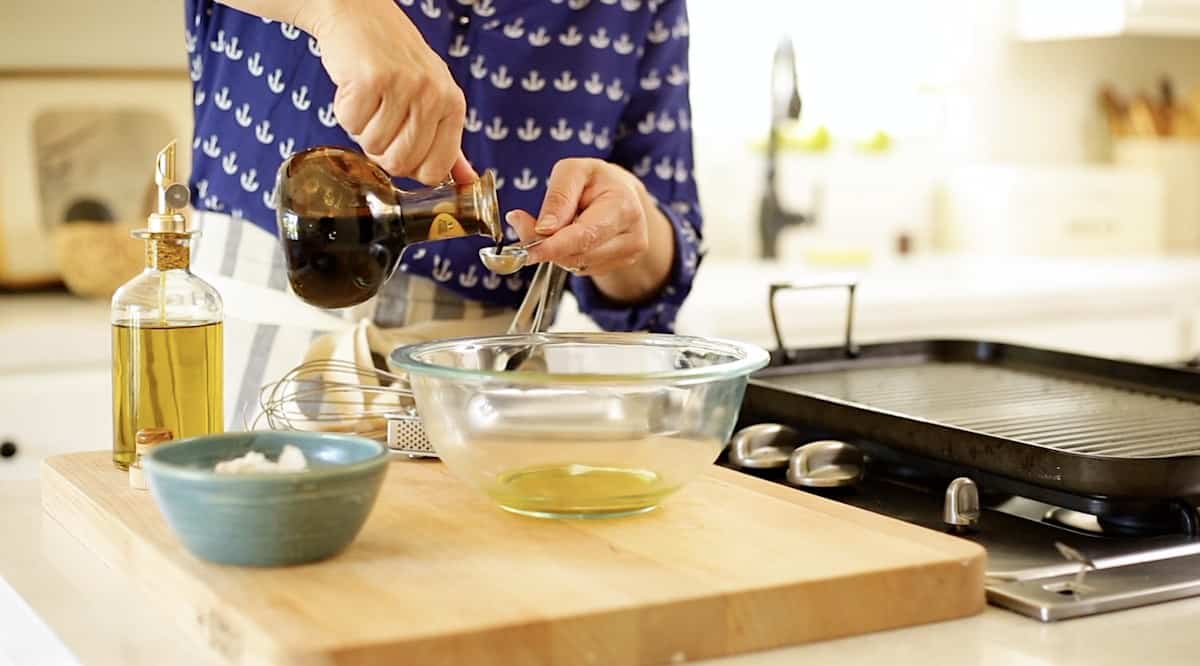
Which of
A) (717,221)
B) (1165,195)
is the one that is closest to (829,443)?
(717,221)

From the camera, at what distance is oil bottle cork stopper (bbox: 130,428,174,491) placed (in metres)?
0.95

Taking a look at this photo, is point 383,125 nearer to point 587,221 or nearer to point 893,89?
point 587,221

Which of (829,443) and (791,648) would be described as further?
(829,443)

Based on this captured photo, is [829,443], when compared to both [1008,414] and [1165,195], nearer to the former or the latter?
[1008,414]

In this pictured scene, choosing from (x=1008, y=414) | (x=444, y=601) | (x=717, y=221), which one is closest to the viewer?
(x=444, y=601)

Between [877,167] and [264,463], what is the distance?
8.53ft

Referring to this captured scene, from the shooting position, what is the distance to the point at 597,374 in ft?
2.75

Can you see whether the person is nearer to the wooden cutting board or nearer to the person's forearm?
the person's forearm

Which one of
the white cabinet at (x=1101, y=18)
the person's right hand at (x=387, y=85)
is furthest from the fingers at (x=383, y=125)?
the white cabinet at (x=1101, y=18)

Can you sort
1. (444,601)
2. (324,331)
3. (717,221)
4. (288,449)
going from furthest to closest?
(717,221)
(324,331)
(288,449)
(444,601)

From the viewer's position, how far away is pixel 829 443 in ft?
3.34

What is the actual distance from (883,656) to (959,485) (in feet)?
0.65

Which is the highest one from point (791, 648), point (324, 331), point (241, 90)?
point (241, 90)

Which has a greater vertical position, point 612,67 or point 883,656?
point 612,67
